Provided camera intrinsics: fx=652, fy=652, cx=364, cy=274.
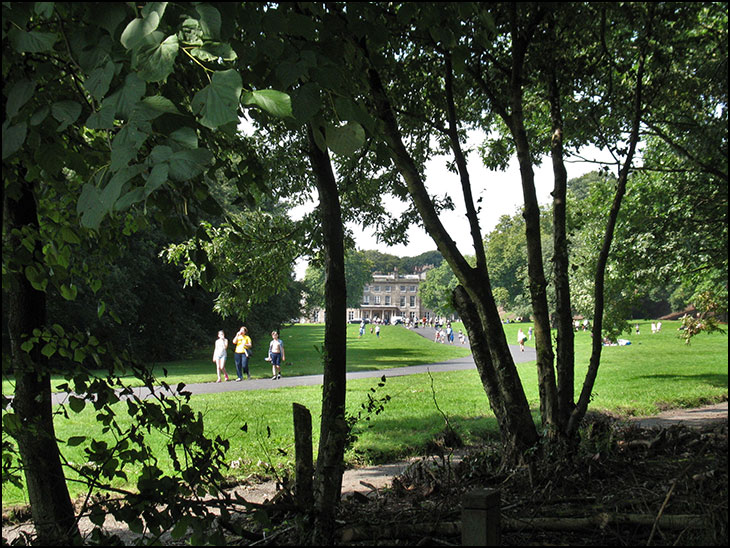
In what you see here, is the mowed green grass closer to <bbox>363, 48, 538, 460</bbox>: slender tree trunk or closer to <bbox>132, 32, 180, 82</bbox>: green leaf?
<bbox>363, 48, 538, 460</bbox>: slender tree trunk

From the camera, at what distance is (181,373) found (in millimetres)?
24094

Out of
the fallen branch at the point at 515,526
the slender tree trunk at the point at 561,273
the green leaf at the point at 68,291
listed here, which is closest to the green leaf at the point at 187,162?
the green leaf at the point at 68,291

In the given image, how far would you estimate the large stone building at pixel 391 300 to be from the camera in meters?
142

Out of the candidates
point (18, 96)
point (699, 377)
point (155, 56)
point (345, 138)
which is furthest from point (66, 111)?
point (699, 377)

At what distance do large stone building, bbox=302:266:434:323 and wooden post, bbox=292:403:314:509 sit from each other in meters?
137

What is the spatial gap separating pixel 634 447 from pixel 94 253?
513cm

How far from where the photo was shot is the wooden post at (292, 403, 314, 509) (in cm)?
335

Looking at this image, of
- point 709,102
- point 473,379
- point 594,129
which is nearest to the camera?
point 594,129

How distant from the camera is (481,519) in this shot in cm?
263

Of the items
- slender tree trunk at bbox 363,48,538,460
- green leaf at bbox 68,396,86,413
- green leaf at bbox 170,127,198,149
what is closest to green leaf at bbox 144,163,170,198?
green leaf at bbox 170,127,198,149

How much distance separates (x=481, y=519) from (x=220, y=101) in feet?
6.20

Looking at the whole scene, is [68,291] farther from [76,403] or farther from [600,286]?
[600,286]

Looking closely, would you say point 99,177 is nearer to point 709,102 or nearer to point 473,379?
point 709,102

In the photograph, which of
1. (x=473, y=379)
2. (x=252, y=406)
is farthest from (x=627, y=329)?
(x=252, y=406)
